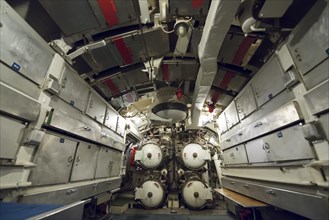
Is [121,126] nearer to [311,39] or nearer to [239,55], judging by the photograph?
[239,55]

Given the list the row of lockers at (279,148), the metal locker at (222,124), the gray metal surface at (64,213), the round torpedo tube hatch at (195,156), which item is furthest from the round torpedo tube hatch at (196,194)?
the gray metal surface at (64,213)

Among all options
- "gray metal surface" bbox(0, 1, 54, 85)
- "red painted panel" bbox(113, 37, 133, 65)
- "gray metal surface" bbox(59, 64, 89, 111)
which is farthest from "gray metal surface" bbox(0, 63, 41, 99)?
"red painted panel" bbox(113, 37, 133, 65)

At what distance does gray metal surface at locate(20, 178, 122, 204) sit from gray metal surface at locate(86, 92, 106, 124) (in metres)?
1.17

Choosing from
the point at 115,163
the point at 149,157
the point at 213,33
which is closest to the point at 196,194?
the point at 149,157

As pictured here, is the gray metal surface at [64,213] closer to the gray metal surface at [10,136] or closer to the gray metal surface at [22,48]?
the gray metal surface at [10,136]

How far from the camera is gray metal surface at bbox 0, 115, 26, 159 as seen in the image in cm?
140

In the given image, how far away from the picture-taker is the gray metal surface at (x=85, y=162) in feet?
8.29

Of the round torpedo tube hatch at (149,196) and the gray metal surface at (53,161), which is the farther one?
the round torpedo tube hatch at (149,196)

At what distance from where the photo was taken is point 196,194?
475 cm

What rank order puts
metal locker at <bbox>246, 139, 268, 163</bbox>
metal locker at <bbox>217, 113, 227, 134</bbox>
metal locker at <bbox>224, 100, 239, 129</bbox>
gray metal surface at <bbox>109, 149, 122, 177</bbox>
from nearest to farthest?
metal locker at <bbox>246, 139, 268, 163</bbox>, metal locker at <bbox>224, 100, 239, 129</bbox>, gray metal surface at <bbox>109, 149, 122, 177</bbox>, metal locker at <bbox>217, 113, 227, 134</bbox>

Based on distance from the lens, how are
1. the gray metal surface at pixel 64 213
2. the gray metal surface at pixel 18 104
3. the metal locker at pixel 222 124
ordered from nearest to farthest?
the gray metal surface at pixel 64 213 → the gray metal surface at pixel 18 104 → the metal locker at pixel 222 124

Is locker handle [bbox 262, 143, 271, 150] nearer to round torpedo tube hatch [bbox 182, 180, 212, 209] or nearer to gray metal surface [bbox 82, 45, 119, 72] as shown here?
gray metal surface [bbox 82, 45, 119, 72]

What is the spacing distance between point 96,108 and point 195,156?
11.4 feet

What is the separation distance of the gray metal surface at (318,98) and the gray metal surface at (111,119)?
3.36 meters
